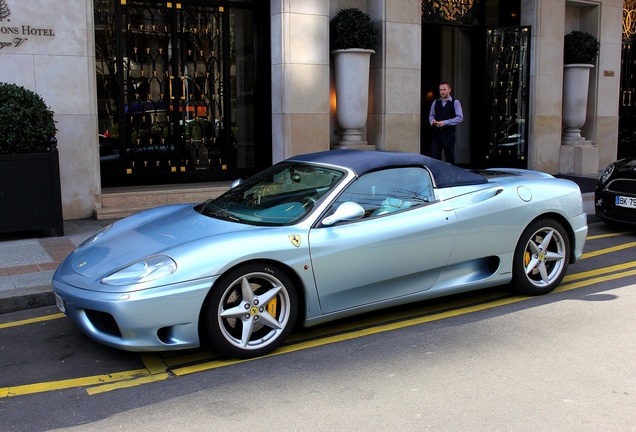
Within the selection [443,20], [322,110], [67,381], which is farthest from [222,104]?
[67,381]

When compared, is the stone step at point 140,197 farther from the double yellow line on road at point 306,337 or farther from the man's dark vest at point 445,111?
the double yellow line on road at point 306,337

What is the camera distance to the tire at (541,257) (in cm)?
605

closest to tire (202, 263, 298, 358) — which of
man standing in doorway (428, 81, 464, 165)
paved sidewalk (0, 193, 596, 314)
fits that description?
paved sidewalk (0, 193, 596, 314)

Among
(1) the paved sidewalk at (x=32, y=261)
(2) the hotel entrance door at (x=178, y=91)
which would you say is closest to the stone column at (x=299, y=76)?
(2) the hotel entrance door at (x=178, y=91)

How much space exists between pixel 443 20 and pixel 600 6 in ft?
13.5

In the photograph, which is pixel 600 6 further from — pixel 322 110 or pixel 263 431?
pixel 263 431

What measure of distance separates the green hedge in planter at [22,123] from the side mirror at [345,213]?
200 inches

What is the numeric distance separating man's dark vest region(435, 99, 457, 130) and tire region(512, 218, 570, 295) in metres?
5.72

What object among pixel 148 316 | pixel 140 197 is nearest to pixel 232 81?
pixel 140 197

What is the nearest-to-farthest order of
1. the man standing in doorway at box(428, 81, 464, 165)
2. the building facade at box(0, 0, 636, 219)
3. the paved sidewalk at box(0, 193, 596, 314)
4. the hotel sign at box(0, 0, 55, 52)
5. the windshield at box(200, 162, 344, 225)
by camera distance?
the windshield at box(200, 162, 344, 225)
the paved sidewalk at box(0, 193, 596, 314)
the hotel sign at box(0, 0, 55, 52)
the building facade at box(0, 0, 636, 219)
the man standing in doorway at box(428, 81, 464, 165)

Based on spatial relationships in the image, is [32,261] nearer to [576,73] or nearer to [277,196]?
[277,196]

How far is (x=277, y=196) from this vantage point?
5.51 meters

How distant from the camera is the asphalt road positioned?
150 inches

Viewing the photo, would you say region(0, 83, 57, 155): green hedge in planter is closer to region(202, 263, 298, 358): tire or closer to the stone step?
the stone step
